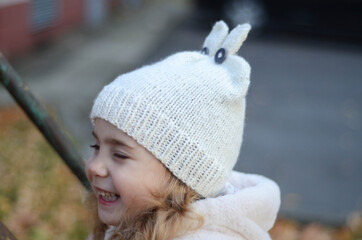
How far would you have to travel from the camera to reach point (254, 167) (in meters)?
5.33

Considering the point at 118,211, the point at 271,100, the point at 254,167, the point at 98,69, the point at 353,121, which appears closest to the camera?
the point at 118,211

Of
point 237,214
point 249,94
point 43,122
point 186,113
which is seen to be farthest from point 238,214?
point 249,94

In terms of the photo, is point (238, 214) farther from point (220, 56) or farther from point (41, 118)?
point (41, 118)

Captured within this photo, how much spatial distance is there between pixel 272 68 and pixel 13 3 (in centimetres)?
426

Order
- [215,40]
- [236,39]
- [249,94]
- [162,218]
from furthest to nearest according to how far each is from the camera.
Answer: [249,94] < [215,40] < [236,39] < [162,218]

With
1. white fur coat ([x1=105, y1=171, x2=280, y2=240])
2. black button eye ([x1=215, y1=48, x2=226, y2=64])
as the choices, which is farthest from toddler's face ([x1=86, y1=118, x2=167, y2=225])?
black button eye ([x1=215, y1=48, x2=226, y2=64])

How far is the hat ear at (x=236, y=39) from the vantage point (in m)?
1.67

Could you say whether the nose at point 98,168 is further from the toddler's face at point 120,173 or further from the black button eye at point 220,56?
the black button eye at point 220,56

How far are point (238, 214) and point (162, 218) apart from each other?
22 centimetres

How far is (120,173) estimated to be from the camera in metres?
1.48

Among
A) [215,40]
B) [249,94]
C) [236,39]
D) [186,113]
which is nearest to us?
[186,113]

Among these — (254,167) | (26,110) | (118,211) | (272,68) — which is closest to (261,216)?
(118,211)

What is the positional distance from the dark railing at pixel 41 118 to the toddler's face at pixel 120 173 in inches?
7.9

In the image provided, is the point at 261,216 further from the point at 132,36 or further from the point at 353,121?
the point at 132,36
